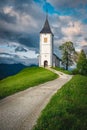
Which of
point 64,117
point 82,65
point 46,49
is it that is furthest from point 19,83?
point 46,49

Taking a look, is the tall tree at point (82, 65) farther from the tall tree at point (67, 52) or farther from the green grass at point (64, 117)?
the green grass at point (64, 117)

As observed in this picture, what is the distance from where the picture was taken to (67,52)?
9938 cm

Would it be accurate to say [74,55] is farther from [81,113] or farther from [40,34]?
[81,113]

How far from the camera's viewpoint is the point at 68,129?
15.4 metres

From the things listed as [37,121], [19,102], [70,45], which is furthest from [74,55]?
[37,121]

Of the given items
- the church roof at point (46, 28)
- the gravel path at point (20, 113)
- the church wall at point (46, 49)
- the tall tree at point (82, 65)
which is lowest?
the gravel path at point (20, 113)

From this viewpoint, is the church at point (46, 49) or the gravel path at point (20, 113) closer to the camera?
the gravel path at point (20, 113)

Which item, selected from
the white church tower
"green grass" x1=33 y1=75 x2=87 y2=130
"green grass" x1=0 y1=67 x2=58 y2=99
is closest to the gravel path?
"green grass" x1=33 y1=75 x2=87 y2=130

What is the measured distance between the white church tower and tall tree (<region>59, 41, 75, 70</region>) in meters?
5.46

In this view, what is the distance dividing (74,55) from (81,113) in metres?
81.4

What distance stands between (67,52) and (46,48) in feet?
27.7

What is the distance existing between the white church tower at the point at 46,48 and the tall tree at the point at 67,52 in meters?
5.46

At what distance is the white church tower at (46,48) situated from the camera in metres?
95.5

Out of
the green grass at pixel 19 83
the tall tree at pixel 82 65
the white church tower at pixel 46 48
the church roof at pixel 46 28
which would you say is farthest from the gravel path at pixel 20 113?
the church roof at pixel 46 28
